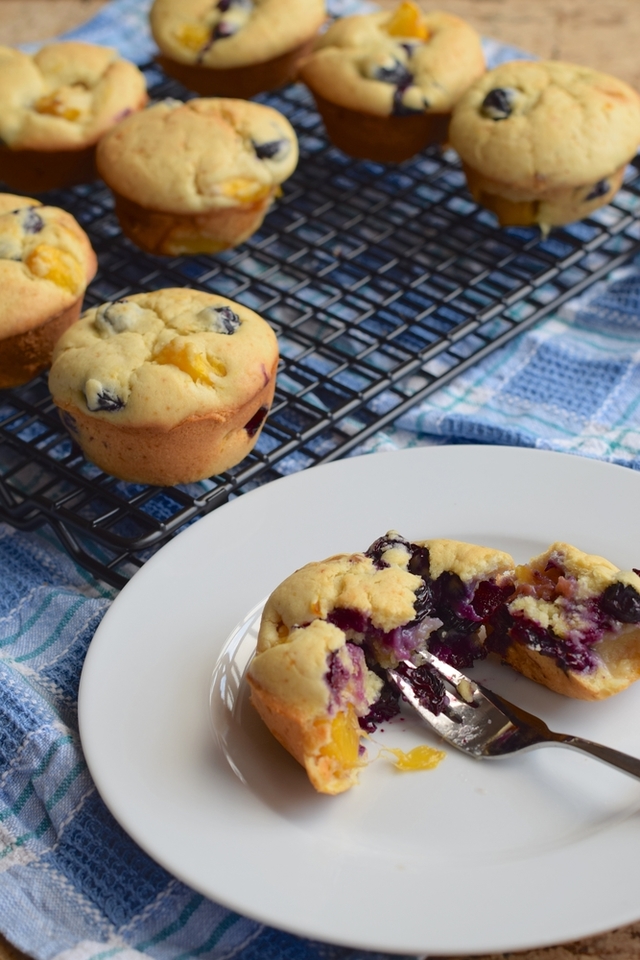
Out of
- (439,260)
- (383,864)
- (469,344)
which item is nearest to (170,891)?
(383,864)

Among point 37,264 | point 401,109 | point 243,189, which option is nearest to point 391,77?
point 401,109

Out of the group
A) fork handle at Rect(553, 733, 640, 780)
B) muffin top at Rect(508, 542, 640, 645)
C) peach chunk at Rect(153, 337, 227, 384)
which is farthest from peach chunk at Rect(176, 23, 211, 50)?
fork handle at Rect(553, 733, 640, 780)

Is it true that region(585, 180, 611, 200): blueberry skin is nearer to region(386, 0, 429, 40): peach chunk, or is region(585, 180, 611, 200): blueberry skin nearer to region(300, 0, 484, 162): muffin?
region(300, 0, 484, 162): muffin

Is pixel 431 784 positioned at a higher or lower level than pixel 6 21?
lower

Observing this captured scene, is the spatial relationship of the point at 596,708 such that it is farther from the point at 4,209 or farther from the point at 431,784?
the point at 4,209

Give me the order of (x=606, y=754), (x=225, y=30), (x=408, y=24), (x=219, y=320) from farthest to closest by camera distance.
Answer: (x=225, y=30)
(x=408, y=24)
(x=219, y=320)
(x=606, y=754)

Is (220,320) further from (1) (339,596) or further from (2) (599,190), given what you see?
(2) (599,190)

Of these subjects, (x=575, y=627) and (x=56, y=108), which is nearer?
(x=575, y=627)
